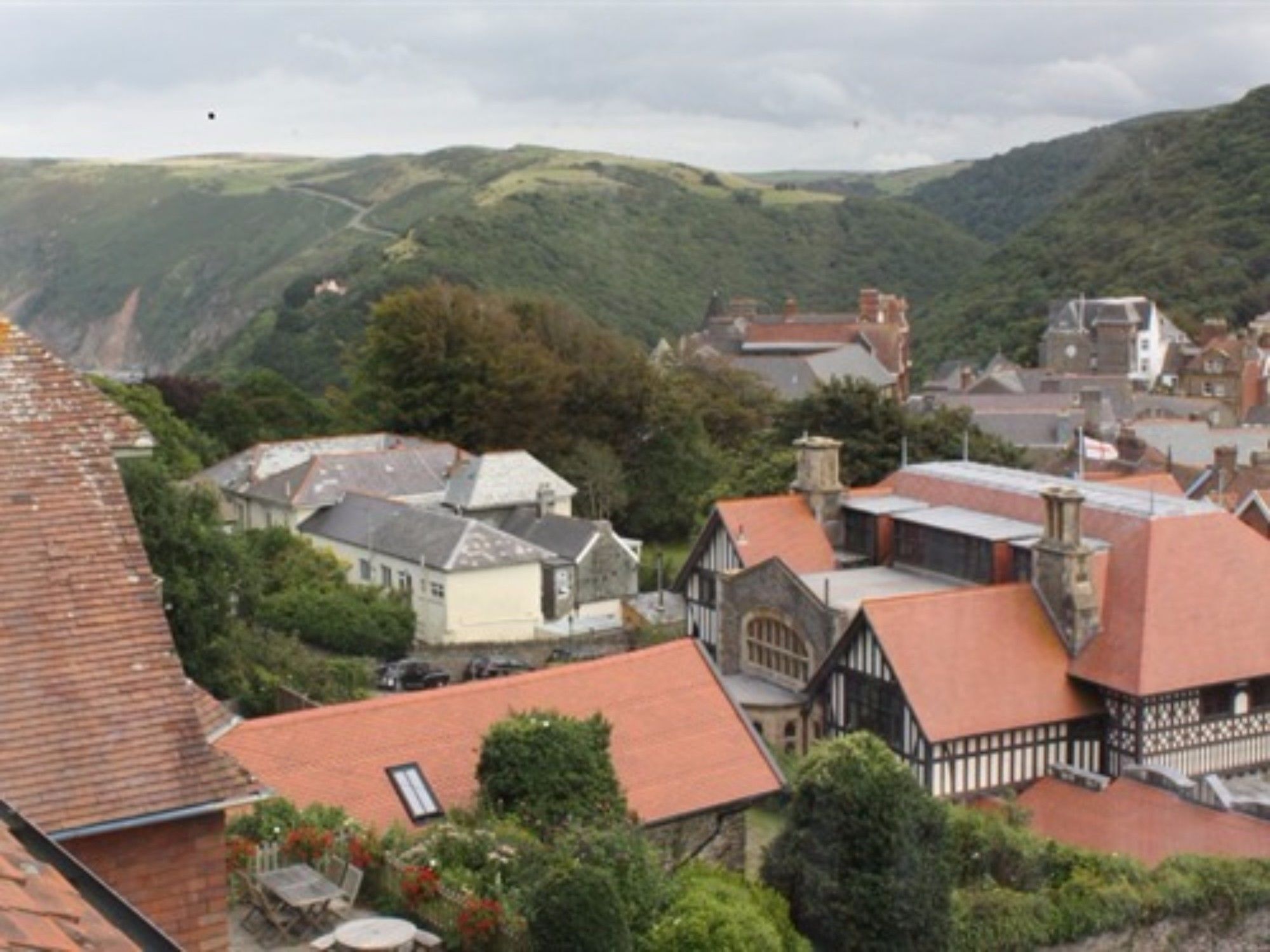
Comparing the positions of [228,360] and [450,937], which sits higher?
[450,937]

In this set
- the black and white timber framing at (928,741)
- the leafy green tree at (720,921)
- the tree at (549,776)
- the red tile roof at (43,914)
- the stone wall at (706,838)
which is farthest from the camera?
the black and white timber framing at (928,741)

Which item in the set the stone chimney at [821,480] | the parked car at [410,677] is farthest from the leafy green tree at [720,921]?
the parked car at [410,677]

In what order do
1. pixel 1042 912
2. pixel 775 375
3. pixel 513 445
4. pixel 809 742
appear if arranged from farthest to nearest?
pixel 775 375
pixel 513 445
pixel 809 742
pixel 1042 912

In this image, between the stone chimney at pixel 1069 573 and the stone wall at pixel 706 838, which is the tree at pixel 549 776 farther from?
the stone chimney at pixel 1069 573

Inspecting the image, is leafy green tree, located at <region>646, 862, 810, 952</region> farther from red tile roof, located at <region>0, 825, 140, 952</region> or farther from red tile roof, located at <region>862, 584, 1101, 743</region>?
red tile roof, located at <region>862, 584, 1101, 743</region>

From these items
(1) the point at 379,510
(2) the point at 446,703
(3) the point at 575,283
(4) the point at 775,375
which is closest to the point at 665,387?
(1) the point at 379,510

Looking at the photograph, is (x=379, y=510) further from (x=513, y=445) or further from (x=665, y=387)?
(x=665, y=387)
